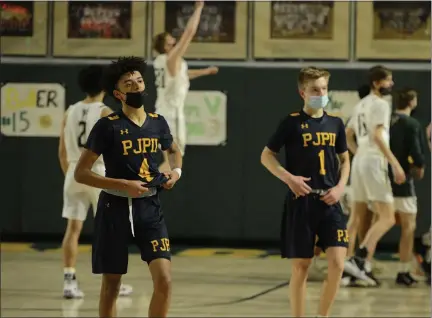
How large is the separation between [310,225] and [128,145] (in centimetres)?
175

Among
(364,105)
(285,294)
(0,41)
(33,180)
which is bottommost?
(285,294)

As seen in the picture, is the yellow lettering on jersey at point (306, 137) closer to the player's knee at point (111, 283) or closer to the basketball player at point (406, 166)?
the player's knee at point (111, 283)

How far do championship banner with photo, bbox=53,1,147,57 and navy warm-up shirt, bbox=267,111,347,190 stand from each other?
20.3 ft

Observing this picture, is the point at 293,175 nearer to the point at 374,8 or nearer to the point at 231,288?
the point at 231,288

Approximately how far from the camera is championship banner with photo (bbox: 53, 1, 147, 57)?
12.4 metres

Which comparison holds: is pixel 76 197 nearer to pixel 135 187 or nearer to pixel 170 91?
pixel 170 91

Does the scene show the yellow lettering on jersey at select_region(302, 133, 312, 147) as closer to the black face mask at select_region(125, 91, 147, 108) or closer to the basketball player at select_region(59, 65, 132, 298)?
the black face mask at select_region(125, 91, 147, 108)

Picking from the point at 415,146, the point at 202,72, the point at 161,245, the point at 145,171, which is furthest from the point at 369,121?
the point at 145,171

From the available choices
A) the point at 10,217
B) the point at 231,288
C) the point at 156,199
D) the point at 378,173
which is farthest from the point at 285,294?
the point at 10,217

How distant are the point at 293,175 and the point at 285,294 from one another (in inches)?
117

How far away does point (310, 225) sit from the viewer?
666 centimetres

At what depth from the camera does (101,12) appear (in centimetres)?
1240

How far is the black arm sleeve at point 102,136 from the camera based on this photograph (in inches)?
213

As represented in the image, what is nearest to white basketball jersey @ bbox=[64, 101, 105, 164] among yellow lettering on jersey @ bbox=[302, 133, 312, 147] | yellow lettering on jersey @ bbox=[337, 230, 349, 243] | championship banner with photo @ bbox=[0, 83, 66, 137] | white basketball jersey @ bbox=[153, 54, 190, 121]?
white basketball jersey @ bbox=[153, 54, 190, 121]
